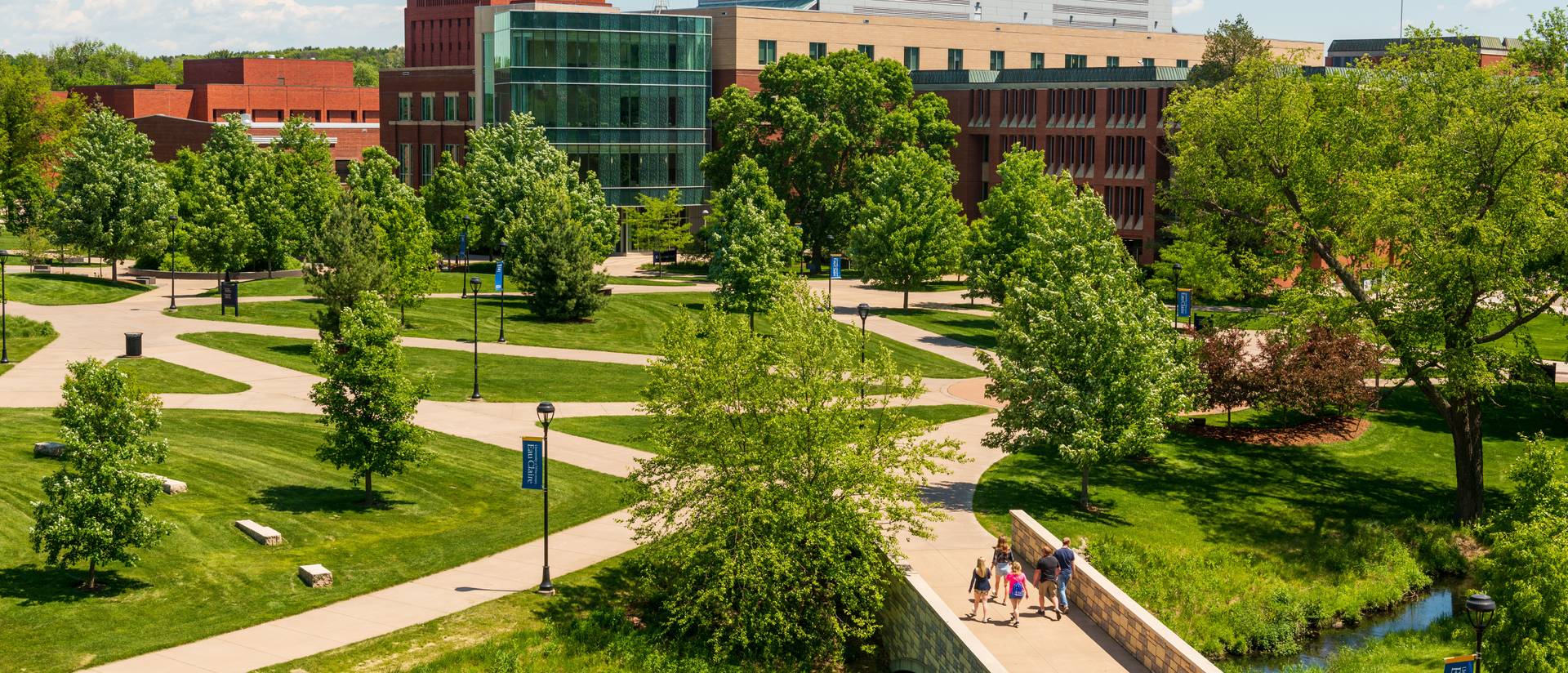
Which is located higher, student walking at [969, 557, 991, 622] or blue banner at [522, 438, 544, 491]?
blue banner at [522, 438, 544, 491]

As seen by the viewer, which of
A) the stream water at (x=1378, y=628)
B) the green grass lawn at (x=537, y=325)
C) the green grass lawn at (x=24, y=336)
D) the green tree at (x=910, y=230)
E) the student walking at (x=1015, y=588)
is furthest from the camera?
the green tree at (x=910, y=230)

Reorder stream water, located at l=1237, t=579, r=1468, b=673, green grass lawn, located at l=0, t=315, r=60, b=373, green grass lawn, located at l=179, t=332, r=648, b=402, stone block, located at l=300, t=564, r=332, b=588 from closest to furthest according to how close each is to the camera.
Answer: stone block, located at l=300, t=564, r=332, b=588 < stream water, located at l=1237, t=579, r=1468, b=673 < green grass lawn, located at l=179, t=332, r=648, b=402 < green grass lawn, located at l=0, t=315, r=60, b=373

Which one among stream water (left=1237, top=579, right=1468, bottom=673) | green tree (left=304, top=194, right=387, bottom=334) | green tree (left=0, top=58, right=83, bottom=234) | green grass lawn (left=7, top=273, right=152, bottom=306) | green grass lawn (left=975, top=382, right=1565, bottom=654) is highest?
green tree (left=0, top=58, right=83, bottom=234)

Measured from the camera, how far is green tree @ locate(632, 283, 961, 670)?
100 feet

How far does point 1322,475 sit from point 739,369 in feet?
74.3

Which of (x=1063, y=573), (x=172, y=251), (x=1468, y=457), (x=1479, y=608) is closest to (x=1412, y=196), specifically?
(x=1468, y=457)

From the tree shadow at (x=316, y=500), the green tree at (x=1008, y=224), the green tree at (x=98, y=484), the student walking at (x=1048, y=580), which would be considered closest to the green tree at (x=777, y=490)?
the student walking at (x=1048, y=580)

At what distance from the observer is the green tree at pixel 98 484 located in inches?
1168

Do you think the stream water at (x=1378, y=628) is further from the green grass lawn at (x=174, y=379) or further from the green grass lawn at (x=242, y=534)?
the green grass lawn at (x=174, y=379)

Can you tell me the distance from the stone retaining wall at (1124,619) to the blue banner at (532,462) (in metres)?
10.7

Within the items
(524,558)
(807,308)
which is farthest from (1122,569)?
(524,558)

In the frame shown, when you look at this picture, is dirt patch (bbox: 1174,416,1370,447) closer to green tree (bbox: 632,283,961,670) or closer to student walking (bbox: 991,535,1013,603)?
green tree (bbox: 632,283,961,670)

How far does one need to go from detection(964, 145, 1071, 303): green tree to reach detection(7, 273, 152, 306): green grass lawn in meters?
38.4

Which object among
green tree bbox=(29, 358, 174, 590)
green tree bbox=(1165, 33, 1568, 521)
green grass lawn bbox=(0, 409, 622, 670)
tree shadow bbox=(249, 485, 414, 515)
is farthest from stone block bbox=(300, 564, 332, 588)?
green tree bbox=(1165, 33, 1568, 521)
